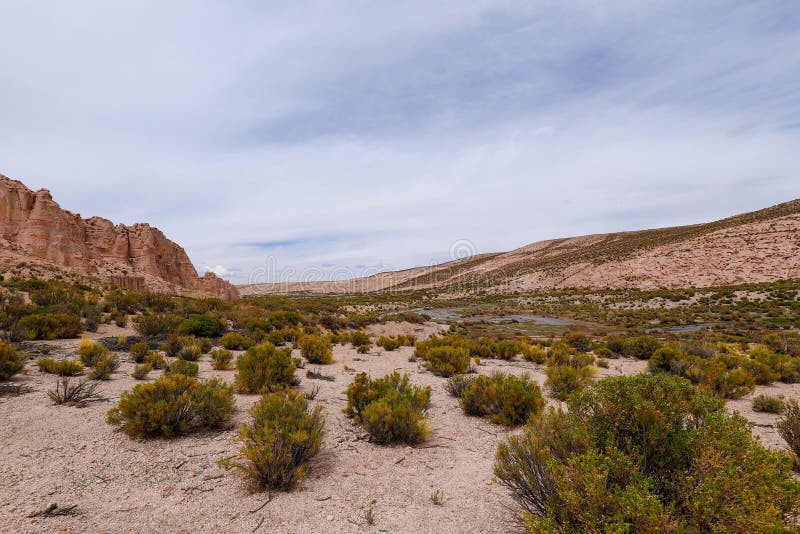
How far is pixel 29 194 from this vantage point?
3497 cm

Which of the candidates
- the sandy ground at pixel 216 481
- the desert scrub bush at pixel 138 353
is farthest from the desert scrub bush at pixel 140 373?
the desert scrub bush at pixel 138 353

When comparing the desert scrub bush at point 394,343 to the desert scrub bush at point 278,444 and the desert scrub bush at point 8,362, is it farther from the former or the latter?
the desert scrub bush at point 8,362

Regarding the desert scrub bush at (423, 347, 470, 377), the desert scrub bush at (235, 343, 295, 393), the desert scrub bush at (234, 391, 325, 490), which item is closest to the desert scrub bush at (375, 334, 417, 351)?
the desert scrub bush at (423, 347, 470, 377)

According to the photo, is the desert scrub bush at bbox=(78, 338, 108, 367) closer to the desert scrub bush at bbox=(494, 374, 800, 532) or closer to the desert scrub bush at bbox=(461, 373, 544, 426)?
the desert scrub bush at bbox=(461, 373, 544, 426)

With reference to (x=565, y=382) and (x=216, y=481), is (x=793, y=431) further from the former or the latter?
(x=216, y=481)

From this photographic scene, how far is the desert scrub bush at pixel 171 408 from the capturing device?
5.17m

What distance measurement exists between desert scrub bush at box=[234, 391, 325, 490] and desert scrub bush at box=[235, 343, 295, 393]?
2.40 m

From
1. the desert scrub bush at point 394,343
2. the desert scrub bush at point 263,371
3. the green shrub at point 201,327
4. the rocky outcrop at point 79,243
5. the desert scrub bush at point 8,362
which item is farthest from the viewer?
the rocky outcrop at point 79,243

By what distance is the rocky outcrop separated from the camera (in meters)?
33.1

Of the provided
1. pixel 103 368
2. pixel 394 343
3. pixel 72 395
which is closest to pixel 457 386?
pixel 394 343

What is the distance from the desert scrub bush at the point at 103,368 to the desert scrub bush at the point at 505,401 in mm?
7792

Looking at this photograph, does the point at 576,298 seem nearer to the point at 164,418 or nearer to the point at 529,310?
the point at 529,310

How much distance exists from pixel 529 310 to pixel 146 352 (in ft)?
124

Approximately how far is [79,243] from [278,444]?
47.5 meters
